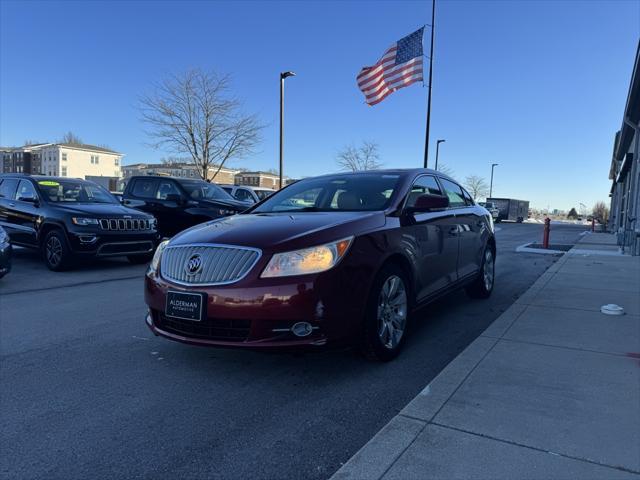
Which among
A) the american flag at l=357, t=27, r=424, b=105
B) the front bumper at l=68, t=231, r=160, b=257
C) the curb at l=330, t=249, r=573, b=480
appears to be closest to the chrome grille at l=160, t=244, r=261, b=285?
the curb at l=330, t=249, r=573, b=480

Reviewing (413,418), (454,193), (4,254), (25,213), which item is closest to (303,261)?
(413,418)

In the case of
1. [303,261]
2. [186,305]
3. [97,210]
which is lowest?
[186,305]

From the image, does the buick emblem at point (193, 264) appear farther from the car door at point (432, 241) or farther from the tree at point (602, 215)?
the tree at point (602, 215)

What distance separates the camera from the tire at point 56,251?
8.12m

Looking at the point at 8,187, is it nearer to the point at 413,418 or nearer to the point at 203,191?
the point at 203,191

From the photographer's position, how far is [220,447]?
2604mm

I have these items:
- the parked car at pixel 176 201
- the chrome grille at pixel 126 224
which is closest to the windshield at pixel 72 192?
the chrome grille at pixel 126 224

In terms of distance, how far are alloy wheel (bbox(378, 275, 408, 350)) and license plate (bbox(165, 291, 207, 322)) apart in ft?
4.29

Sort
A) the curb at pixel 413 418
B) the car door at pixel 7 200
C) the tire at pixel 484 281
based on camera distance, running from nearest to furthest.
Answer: the curb at pixel 413 418
the tire at pixel 484 281
the car door at pixel 7 200

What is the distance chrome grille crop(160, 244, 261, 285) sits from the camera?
3287 millimetres

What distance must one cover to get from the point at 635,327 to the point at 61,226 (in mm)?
8327

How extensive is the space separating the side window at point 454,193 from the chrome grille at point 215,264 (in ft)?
9.67

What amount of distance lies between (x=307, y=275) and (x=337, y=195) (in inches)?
62.3

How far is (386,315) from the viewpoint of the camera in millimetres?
3814
